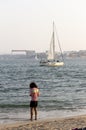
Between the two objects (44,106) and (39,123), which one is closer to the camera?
(39,123)

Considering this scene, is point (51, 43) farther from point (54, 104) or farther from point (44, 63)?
point (54, 104)

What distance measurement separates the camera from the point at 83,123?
17.3 m

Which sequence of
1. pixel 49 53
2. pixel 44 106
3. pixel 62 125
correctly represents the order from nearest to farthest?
pixel 62 125, pixel 44 106, pixel 49 53

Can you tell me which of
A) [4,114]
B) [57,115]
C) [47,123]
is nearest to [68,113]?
[57,115]

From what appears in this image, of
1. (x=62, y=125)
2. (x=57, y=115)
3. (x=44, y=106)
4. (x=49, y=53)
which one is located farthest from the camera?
(x=49, y=53)

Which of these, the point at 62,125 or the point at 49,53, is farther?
the point at 49,53

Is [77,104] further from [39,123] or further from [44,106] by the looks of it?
[39,123]

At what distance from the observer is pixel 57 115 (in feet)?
72.1

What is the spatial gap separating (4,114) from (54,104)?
212 inches

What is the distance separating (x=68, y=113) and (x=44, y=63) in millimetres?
88007

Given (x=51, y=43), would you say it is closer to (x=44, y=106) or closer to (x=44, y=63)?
(x=44, y=63)

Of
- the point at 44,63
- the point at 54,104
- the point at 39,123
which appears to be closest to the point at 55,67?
the point at 44,63

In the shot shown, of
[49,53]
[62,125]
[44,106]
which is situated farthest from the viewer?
[49,53]

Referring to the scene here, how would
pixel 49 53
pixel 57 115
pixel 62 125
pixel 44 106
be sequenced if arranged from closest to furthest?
pixel 62 125 → pixel 57 115 → pixel 44 106 → pixel 49 53
